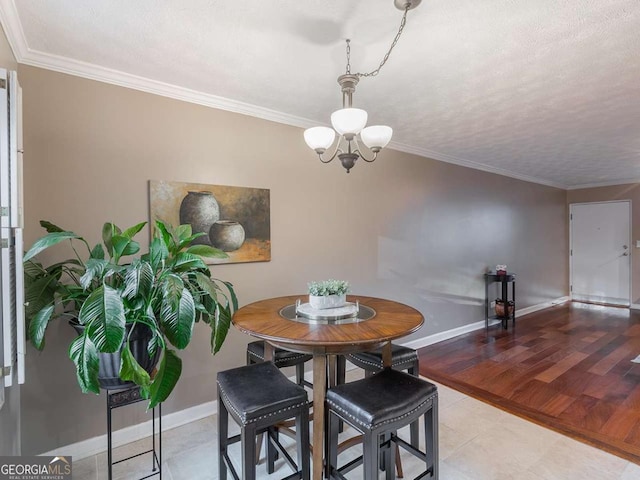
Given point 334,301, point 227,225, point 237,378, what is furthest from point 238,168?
point 237,378

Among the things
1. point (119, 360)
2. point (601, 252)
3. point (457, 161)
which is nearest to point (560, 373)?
point (457, 161)

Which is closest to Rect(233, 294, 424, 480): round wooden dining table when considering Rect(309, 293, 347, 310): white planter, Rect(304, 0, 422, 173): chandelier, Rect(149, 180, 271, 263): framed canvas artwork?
Rect(309, 293, 347, 310): white planter

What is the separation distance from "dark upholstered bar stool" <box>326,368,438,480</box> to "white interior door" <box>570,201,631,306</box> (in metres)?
6.84

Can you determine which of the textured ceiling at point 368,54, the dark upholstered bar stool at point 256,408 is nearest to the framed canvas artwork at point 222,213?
the textured ceiling at point 368,54

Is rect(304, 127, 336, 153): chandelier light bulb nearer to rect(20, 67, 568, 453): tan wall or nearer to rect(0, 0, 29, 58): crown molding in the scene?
rect(20, 67, 568, 453): tan wall

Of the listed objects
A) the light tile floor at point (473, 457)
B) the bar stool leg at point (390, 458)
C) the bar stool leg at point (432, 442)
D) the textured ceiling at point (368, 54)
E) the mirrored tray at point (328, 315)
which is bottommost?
the light tile floor at point (473, 457)

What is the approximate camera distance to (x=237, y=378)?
1.63 metres

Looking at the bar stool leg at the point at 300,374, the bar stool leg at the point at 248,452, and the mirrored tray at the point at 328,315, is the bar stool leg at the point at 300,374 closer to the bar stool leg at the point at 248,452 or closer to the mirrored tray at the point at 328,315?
the mirrored tray at the point at 328,315

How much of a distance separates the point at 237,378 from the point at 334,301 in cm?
67

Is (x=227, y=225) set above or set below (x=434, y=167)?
below

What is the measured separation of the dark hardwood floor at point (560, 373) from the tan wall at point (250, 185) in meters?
0.58

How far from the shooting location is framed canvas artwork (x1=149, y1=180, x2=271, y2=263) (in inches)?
88.7

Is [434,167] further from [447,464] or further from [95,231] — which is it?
[95,231]

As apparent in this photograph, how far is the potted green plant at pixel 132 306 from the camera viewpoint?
1.28 metres
